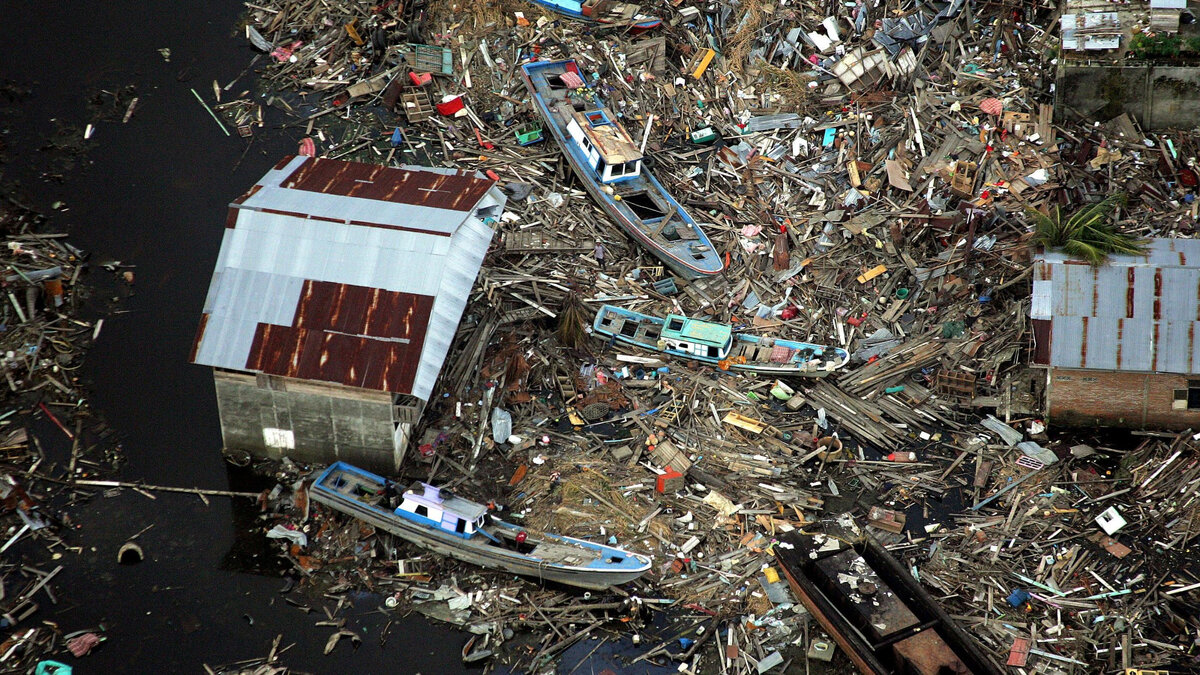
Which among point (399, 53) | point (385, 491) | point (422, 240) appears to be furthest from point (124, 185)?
point (385, 491)

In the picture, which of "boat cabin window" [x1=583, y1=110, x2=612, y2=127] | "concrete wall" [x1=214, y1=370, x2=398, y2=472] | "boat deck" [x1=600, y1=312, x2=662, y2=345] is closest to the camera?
"concrete wall" [x1=214, y1=370, x2=398, y2=472]

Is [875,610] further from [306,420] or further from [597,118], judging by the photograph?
[597,118]

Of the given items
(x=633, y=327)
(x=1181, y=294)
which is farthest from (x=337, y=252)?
(x=1181, y=294)

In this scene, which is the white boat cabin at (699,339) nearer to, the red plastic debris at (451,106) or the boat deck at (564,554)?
the boat deck at (564,554)

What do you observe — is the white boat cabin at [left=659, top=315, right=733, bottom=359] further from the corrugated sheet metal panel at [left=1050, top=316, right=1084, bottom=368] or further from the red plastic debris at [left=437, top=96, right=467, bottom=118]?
the red plastic debris at [left=437, top=96, right=467, bottom=118]

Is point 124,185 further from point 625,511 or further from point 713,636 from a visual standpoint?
point 713,636

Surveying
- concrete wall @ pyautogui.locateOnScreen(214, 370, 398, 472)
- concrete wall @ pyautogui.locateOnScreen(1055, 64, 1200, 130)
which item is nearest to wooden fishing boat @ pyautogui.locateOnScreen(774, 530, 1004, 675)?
concrete wall @ pyautogui.locateOnScreen(214, 370, 398, 472)
